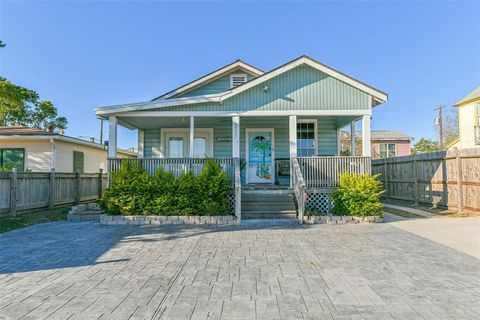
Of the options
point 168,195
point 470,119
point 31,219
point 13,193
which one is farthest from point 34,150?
point 470,119

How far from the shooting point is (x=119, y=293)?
3.51m

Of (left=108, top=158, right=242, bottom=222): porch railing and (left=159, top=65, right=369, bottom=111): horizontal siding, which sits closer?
(left=108, top=158, right=242, bottom=222): porch railing

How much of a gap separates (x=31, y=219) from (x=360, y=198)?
32.3ft

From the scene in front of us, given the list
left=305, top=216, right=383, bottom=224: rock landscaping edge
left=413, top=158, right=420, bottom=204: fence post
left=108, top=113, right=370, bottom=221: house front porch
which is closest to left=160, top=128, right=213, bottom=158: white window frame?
left=108, top=113, right=370, bottom=221: house front porch

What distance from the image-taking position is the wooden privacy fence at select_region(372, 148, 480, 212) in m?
9.02

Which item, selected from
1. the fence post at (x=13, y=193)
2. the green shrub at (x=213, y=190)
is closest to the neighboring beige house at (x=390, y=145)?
the green shrub at (x=213, y=190)

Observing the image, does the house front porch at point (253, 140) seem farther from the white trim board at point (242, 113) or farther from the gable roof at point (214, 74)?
the gable roof at point (214, 74)

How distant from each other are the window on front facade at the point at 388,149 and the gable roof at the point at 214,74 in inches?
959

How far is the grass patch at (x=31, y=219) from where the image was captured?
7949 millimetres

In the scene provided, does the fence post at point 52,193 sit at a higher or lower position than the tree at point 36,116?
lower

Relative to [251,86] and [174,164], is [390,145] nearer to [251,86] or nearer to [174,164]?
[251,86]

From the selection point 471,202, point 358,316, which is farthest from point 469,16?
point 358,316

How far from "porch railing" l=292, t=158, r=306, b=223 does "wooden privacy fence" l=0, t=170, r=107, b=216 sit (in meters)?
8.61

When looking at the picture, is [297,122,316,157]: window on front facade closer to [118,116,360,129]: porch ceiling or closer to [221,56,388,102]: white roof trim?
[118,116,360,129]: porch ceiling
